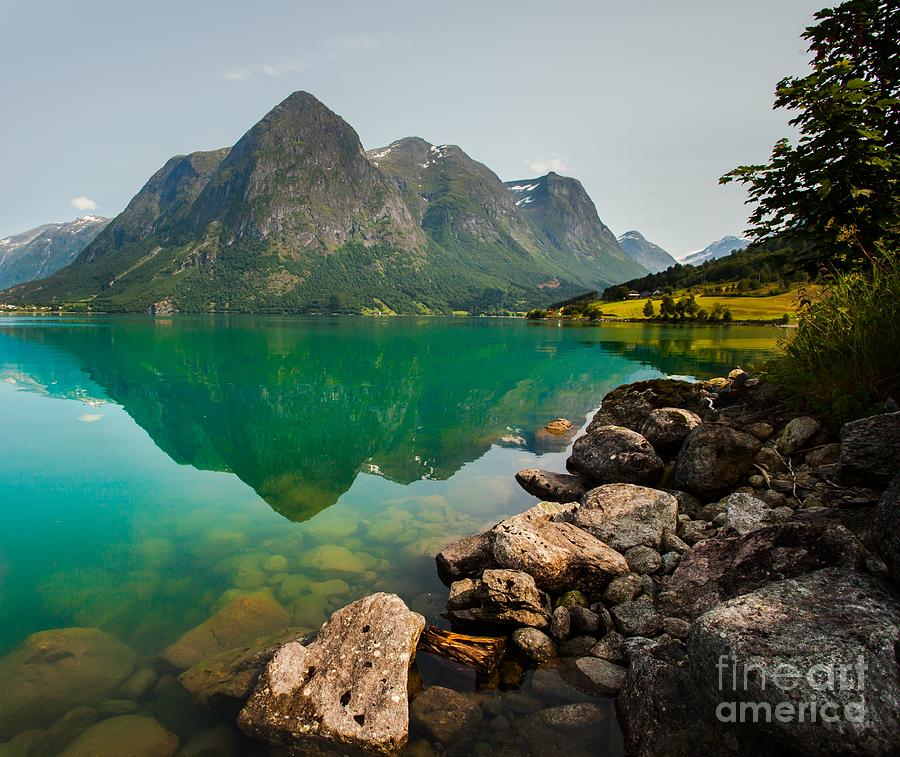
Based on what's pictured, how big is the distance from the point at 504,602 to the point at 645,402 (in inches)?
489

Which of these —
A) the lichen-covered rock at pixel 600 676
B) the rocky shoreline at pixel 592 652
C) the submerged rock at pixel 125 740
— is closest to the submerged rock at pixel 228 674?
the rocky shoreline at pixel 592 652

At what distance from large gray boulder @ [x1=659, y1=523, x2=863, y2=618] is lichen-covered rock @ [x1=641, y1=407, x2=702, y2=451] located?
672cm

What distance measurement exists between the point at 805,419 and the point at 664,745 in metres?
8.54

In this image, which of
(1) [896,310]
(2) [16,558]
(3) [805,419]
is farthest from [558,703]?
(2) [16,558]

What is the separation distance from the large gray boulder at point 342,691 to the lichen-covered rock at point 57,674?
9.87 feet

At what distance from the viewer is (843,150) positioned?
9.12 meters

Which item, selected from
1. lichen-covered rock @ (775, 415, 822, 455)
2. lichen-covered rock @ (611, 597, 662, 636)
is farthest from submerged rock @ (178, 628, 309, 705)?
lichen-covered rock @ (775, 415, 822, 455)

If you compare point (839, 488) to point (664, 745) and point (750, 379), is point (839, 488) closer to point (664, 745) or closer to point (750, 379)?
point (664, 745)

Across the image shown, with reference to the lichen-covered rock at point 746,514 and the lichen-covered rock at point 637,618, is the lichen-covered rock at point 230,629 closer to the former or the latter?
the lichen-covered rock at point 637,618

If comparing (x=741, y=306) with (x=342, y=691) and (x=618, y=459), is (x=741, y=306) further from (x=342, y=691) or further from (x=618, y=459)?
(x=342, y=691)

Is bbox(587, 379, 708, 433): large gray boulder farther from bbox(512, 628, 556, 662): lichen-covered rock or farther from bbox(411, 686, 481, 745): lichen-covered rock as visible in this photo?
bbox(411, 686, 481, 745): lichen-covered rock

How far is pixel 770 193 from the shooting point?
10.4m

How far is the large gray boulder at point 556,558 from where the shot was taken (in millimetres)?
9141

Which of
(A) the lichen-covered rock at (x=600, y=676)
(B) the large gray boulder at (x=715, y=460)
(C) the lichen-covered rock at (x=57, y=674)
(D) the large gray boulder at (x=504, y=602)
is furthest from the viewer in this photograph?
(B) the large gray boulder at (x=715, y=460)
